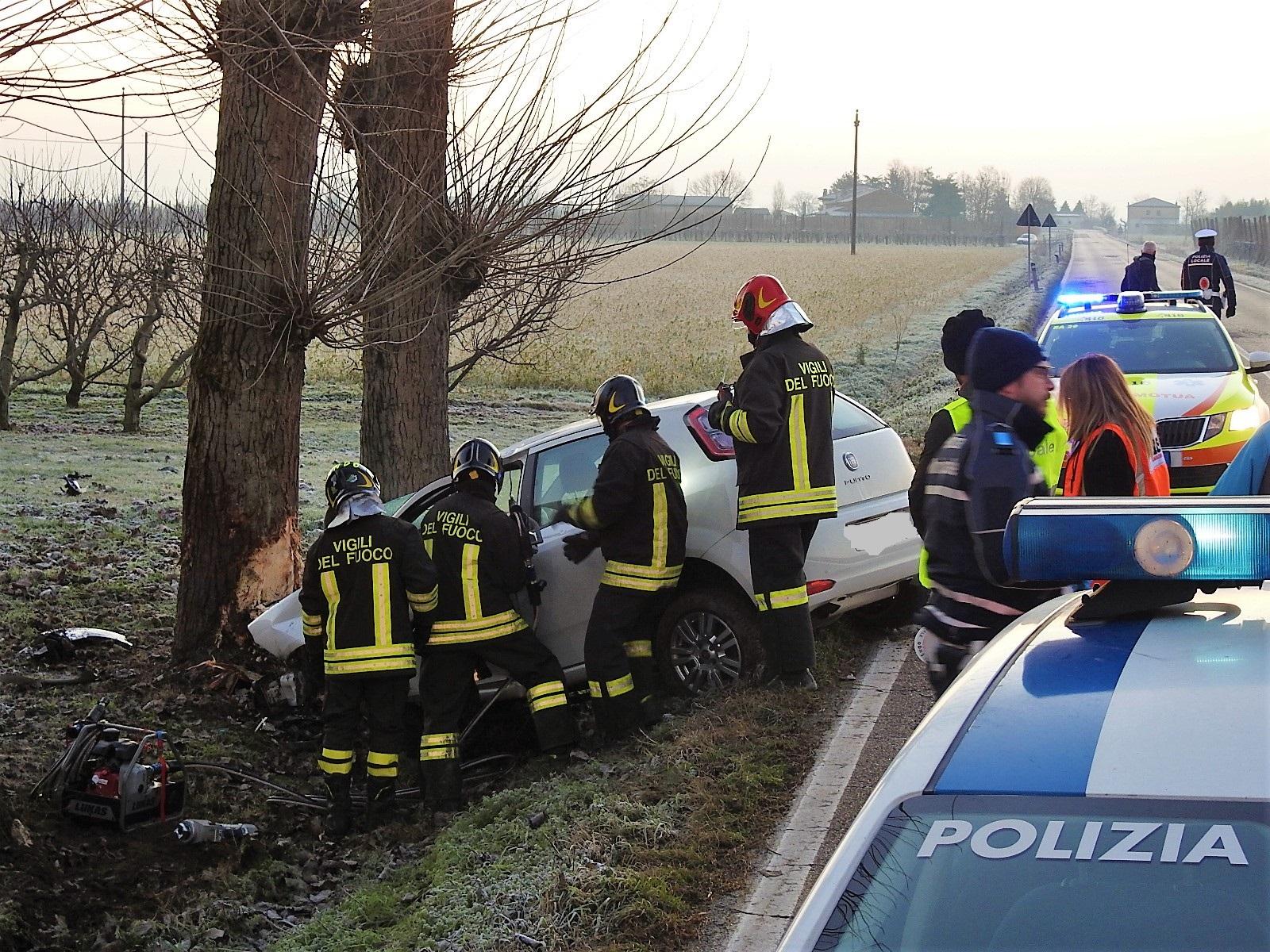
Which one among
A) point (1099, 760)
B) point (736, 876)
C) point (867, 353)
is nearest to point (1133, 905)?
point (1099, 760)

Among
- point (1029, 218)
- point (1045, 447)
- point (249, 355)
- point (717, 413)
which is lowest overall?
point (1045, 447)

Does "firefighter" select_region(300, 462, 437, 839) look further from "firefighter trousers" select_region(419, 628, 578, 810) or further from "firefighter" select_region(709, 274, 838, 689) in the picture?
"firefighter" select_region(709, 274, 838, 689)

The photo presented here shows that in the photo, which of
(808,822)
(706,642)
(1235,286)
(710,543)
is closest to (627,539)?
(710,543)

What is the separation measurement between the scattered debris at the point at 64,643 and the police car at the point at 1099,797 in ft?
23.0

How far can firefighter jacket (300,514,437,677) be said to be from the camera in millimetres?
6090

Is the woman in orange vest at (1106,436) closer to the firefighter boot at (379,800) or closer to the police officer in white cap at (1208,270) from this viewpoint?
the firefighter boot at (379,800)

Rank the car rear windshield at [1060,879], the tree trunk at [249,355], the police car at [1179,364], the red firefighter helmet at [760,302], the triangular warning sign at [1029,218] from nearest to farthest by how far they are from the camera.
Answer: the car rear windshield at [1060,879]
the red firefighter helmet at [760,302]
the tree trunk at [249,355]
the police car at [1179,364]
the triangular warning sign at [1029,218]

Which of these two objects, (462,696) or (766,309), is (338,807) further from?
(766,309)

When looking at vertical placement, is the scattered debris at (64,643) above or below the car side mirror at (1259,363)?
below

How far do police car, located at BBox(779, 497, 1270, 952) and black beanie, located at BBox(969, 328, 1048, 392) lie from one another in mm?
2121

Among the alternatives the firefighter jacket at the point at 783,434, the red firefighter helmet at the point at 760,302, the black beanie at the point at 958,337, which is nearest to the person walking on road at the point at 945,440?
the black beanie at the point at 958,337

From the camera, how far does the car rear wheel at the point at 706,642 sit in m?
6.59

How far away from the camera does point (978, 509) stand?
168 inches

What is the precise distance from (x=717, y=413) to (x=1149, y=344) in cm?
583
